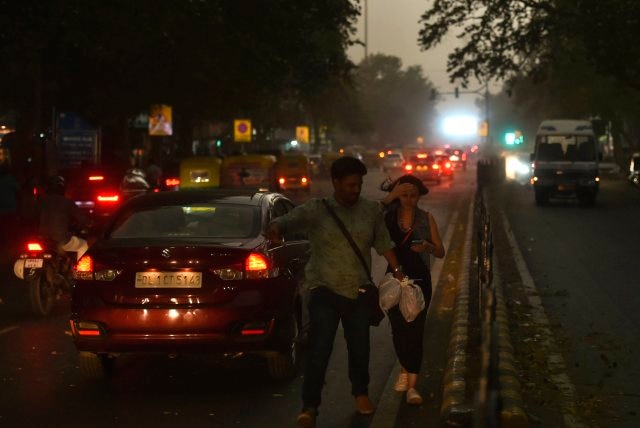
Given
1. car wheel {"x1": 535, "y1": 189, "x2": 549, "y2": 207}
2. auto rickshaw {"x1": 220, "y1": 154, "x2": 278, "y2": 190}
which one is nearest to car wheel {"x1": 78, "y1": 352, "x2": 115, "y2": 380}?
auto rickshaw {"x1": 220, "y1": 154, "x2": 278, "y2": 190}

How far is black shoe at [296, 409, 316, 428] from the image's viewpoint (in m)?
7.93

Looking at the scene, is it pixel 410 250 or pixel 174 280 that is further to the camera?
pixel 174 280

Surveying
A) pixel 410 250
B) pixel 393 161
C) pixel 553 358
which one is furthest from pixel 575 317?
pixel 393 161

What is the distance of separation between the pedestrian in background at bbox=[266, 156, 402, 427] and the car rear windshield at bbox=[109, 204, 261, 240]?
176 centimetres

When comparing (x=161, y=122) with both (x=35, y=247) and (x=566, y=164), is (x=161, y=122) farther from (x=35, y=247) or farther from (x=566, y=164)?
(x=35, y=247)

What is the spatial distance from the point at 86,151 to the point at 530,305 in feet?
85.8

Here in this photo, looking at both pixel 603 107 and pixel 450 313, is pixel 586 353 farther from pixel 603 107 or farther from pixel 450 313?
pixel 603 107

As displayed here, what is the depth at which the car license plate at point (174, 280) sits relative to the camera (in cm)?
936

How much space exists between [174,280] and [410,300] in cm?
181

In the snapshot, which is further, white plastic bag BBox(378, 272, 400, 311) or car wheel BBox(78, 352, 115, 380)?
car wheel BBox(78, 352, 115, 380)

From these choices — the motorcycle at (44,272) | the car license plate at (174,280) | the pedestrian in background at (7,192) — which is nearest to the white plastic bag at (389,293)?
the car license plate at (174,280)

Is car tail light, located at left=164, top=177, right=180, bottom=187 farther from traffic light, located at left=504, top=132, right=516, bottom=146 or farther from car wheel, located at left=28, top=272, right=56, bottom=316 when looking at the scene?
traffic light, located at left=504, top=132, right=516, bottom=146

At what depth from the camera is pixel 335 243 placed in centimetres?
813

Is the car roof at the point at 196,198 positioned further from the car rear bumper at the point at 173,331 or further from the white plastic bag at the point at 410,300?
the white plastic bag at the point at 410,300
